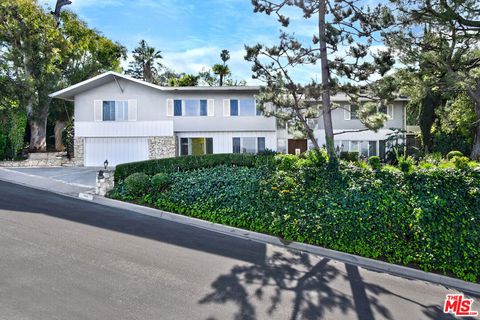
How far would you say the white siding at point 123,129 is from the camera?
69.0 ft

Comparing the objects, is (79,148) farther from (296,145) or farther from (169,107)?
(296,145)

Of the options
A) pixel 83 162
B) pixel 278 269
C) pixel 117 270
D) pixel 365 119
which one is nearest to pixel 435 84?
pixel 365 119

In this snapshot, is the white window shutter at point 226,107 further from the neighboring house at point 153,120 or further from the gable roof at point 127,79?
the gable roof at point 127,79

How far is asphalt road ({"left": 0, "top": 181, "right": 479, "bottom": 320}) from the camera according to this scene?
427 cm

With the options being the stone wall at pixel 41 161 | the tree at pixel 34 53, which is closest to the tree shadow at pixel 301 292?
the stone wall at pixel 41 161

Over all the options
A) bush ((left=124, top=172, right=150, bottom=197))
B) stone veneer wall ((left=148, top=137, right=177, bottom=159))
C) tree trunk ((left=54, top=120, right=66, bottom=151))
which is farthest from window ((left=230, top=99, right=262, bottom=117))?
tree trunk ((left=54, top=120, right=66, bottom=151))

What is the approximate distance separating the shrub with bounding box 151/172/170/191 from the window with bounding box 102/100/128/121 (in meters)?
11.7

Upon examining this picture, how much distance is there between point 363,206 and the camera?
713 cm

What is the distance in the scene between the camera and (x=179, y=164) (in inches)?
537

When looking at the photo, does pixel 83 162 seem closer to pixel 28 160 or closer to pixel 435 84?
pixel 28 160

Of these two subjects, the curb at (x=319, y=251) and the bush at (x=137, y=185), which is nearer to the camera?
the curb at (x=319, y=251)

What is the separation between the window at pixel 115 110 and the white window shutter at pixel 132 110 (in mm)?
210

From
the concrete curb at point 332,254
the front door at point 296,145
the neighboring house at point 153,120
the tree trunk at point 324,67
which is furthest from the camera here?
the front door at point 296,145

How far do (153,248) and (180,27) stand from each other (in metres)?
10.8
